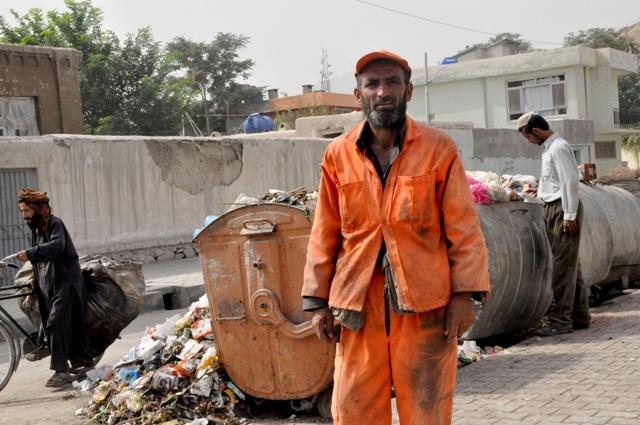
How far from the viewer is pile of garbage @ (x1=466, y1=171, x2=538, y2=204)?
7.98m

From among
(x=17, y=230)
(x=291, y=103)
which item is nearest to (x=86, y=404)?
(x=17, y=230)

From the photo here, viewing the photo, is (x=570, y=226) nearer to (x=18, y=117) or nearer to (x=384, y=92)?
(x=384, y=92)

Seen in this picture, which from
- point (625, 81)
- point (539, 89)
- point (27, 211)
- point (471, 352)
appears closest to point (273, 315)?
point (471, 352)

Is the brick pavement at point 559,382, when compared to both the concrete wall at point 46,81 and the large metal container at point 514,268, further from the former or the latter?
the concrete wall at point 46,81

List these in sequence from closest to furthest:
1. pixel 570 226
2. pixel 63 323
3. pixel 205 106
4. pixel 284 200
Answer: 1. pixel 284 200
2. pixel 63 323
3. pixel 570 226
4. pixel 205 106

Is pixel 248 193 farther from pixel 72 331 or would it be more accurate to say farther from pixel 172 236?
pixel 72 331

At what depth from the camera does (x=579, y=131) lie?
38.2 metres

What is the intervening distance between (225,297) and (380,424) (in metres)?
2.56

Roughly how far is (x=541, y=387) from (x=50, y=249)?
4.00 metres

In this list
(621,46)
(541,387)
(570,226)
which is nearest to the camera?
(541,387)

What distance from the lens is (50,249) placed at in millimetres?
7484

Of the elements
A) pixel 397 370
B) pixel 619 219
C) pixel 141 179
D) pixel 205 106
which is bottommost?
pixel 619 219

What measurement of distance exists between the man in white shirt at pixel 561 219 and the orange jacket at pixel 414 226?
445 centimetres

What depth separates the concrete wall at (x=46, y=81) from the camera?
24.2m
